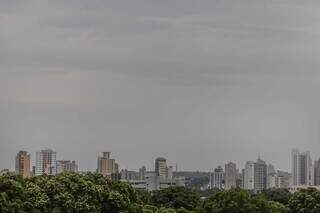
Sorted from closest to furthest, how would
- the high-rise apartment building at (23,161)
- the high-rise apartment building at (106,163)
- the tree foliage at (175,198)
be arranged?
the tree foliage at (175,198) → the high-rise apartment building at (23,161) → the high-rise apartment building at (106,163)

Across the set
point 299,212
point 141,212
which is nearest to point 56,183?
point 141,212

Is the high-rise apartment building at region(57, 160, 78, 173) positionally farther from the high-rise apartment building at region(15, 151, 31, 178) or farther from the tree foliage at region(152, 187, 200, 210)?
the tree foliage at region(152, 187, 200, 210)

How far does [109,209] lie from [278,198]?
31.5 m

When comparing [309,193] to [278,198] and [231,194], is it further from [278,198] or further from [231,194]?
[278,198]

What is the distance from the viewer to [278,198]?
214 ft

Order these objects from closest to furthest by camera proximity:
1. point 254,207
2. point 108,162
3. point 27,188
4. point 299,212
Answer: point 27,188
point 254,207
point 299,212
point 108,162

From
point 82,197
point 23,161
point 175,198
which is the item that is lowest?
point 175,198

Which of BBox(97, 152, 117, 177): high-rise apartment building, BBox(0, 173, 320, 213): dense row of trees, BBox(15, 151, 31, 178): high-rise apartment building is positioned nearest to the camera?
BBox(0, 173, 320, 213): dense row of trees

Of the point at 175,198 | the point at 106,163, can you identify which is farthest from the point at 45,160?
the point at 175,198

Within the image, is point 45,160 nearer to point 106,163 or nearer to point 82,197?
point 106,163

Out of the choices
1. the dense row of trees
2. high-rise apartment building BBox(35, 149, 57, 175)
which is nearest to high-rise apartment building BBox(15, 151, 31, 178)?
high-rise apartment building BBox(35, 149, 57, 175)

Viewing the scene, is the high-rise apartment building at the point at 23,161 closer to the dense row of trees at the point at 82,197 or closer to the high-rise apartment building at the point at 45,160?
the high-rise apartment building at the point at 45,160

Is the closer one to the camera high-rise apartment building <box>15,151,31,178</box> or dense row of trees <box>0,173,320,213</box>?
dense row of trees <box>0,173,320,213</box>

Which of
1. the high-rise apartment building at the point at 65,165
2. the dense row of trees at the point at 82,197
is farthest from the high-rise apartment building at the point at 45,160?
the dense row of trees at the point at 82,197
